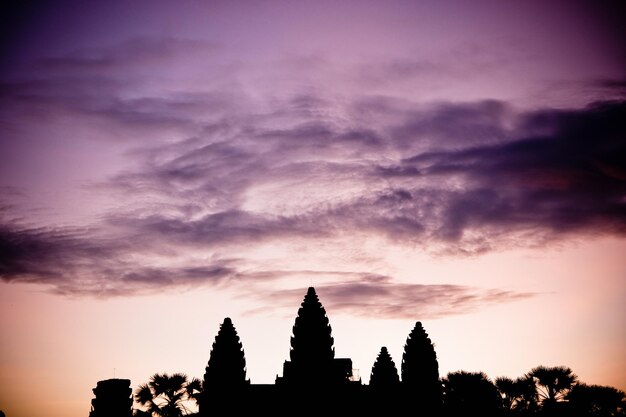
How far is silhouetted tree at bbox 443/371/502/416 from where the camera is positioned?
2018 inches

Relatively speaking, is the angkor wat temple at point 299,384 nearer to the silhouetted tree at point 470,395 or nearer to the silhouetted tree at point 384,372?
the silhouetted tree at point 470,395

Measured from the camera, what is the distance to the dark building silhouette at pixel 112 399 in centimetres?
2533

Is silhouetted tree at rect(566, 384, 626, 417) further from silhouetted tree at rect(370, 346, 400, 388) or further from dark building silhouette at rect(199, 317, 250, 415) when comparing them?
dark building silhouette at rect(199, 317, 250, 415)

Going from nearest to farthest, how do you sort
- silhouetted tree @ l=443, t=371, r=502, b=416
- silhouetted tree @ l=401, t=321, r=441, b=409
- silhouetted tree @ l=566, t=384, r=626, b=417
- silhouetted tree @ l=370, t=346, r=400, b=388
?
silhouetted tree @ l=566, t=384, r=626, b=417, silhouetted tree @ l=443, t=371, r=502, b=416, silhouetted tree @ l=401, t=321, r=441, b=409, silhouetted tree @ l=370, t=346, r=400, b=388

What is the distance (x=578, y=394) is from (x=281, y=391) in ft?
87.6

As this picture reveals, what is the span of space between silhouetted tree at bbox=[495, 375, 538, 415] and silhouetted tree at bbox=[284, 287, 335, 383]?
59.0 feet

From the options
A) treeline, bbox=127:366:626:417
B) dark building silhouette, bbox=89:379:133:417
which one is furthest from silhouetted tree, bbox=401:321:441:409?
dark building silhouette, bbox=89:379:133:417

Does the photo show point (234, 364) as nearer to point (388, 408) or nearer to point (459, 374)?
point (388, 408)

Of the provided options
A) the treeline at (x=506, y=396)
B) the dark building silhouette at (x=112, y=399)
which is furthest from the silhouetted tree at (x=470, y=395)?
the dark building silhouette at (x=112, y=399)

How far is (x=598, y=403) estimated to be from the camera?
1852 inches

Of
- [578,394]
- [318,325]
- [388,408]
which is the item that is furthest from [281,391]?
[578,394]

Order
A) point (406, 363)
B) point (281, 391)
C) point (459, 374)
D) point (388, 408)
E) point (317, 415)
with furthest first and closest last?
point (406, 363), point (459, 374), point (388, 408), point (281, 391), point (317, 415)

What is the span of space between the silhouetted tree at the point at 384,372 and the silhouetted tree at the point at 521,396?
13580mm

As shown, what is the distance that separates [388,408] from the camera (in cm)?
5347
